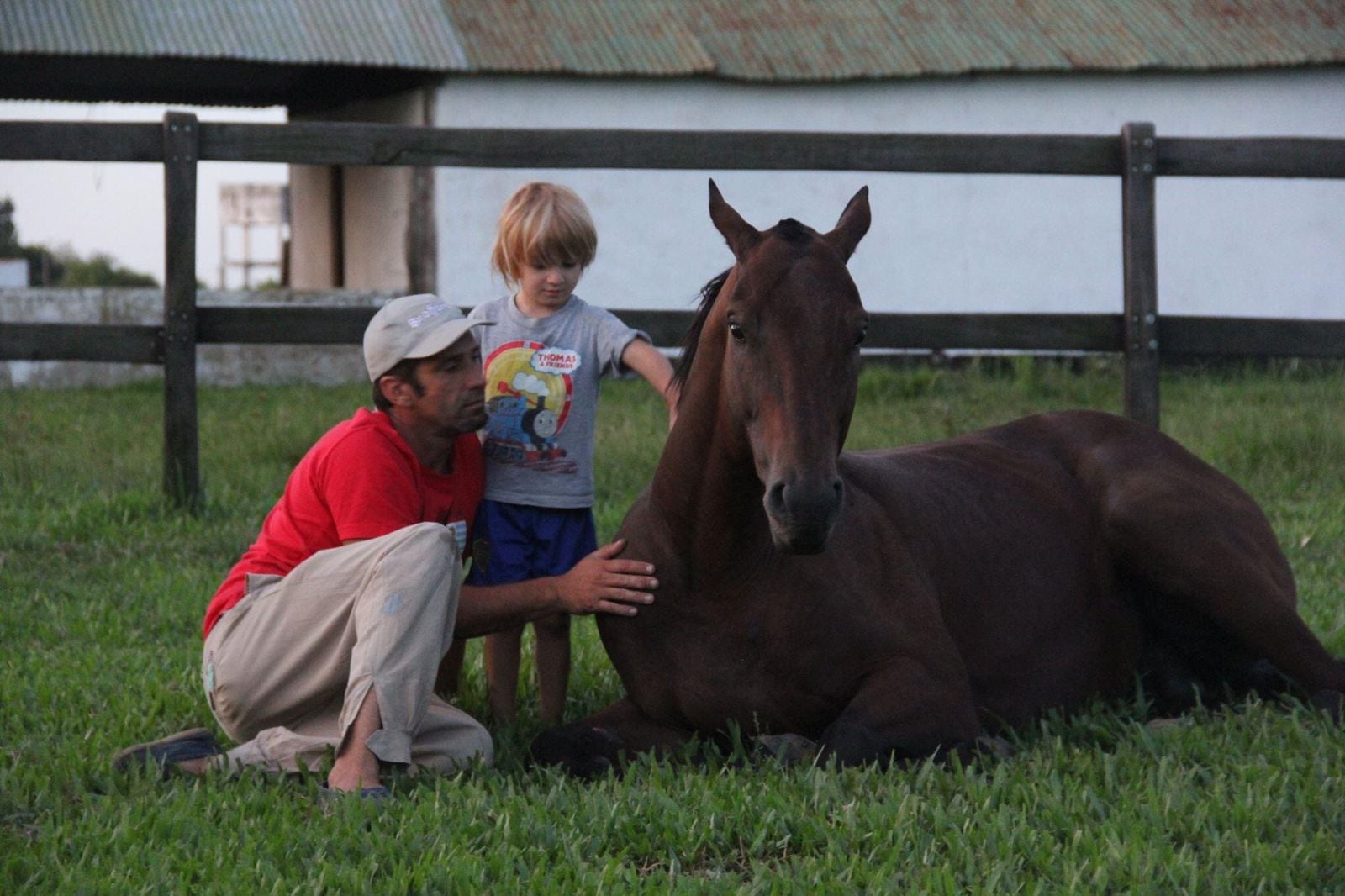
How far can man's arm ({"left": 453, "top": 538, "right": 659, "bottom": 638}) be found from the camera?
3625 millimetres

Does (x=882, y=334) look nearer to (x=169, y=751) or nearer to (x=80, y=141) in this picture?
(x=80, y=141)

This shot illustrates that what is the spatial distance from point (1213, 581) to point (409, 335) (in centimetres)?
215

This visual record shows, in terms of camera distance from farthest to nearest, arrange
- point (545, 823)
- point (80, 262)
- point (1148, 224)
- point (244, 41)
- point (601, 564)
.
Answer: point (80, 262), point (244, 41), point (1148, 224), point (601, 564), point (545, 823)

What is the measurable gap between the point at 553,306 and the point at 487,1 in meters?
12.4

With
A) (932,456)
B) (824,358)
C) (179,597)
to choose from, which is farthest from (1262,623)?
(179,597)

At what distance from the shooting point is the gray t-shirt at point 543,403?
4.28m

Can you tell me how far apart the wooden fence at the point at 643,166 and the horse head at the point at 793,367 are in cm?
335

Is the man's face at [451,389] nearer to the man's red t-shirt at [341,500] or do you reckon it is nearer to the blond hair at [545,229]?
the man's red t-shirt at [341,500]

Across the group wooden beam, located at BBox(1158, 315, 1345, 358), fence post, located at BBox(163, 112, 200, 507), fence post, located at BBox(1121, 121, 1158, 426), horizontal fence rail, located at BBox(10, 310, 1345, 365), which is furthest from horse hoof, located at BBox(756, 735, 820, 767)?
fence post, located at BBox(163, 112, 200, 507)

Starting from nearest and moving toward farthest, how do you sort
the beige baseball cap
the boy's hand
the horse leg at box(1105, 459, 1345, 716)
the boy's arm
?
the boy's hand
the beige baseball cap
the horse leg at box(1105, 459, 1345, 716)
the boy's arm

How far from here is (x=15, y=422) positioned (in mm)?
9922

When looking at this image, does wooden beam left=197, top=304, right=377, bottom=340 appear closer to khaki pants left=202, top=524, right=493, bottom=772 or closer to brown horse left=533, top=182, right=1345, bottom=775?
brown horse left=533, top=182, right=1345, bottom=775

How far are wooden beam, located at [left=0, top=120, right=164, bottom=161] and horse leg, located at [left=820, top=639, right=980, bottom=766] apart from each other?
4576 mm

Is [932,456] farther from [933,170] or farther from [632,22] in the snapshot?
[632,22]
